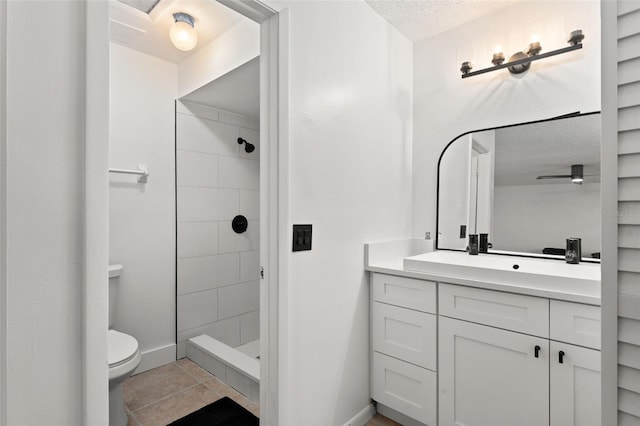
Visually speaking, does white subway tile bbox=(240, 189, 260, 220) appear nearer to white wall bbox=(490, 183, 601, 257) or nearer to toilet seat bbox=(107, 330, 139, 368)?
toilet seat bbox=(107, 330, 139, 368)

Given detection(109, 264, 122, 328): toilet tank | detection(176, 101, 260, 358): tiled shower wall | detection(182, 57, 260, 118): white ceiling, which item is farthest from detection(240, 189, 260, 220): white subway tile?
detection(109, 264, 122, 328): toilet tank

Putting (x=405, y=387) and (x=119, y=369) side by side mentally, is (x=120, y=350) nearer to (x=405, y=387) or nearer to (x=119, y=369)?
(x=119, y=369)

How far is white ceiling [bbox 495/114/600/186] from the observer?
165 centimetres

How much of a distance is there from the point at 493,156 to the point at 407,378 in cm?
134

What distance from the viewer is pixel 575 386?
4.08 feet

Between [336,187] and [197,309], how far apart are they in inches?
64.1

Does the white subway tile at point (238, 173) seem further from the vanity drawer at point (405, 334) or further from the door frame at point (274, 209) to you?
the vanity drawer at point (405, 334)

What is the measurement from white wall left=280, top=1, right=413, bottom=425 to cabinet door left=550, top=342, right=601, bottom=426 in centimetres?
86

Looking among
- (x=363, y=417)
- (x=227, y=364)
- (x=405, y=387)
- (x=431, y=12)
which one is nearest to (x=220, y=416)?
(x=227, y=364)

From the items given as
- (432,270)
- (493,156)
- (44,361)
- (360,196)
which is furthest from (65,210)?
(493,156)

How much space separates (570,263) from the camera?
164cm

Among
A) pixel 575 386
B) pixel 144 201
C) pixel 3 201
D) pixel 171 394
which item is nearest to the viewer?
pixel 3 201

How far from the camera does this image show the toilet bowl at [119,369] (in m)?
1.58

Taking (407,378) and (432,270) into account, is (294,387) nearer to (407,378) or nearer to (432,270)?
(407,378)
